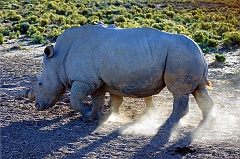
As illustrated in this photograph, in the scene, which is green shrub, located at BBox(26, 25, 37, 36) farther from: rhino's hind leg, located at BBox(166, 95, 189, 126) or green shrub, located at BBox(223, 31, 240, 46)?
rhino's hind leg, located at BBox(166, 95, 189, 126)

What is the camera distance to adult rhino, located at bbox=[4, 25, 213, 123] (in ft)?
24.2

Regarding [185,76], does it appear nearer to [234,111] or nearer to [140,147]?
[140,147]

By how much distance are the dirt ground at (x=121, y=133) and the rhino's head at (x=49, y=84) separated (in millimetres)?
324

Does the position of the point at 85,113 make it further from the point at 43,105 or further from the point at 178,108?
the point at 178,108

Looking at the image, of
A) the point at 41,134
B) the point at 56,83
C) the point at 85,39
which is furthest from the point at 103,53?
the point at 41,134

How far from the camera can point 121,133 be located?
729 centimetres

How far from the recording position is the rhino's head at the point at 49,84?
8117 millimetres

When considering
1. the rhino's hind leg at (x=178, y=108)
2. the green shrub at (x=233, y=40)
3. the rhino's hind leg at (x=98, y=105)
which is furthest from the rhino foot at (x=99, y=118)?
the green shrub at (x=233, y=40)

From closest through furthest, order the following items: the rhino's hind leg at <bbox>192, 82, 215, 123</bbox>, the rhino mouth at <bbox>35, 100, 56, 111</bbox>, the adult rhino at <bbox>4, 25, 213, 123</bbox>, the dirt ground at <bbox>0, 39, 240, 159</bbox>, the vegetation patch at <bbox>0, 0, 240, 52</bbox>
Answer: the dirt ground at <bbox>0, 39, 240, 159</bbox>, the adult rhino at <bbox>4, 25, 213, 123</bbox>, the rhino's hind leg at <bbox>192, 82, 215, 123</bbox>, the rhino mouth at <bbox>35, 100, 56, 111</bbox>, the vegetation patch at <bbox>0, 0, 240, 52</bbox>

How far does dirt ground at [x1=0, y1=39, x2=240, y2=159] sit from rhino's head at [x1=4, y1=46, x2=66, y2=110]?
1.06 feet

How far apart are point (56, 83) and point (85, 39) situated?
3.05 feet

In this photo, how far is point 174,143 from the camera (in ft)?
22.2

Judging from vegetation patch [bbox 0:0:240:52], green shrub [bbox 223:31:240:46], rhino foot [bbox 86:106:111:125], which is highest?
rhino foot [bbox 86:106:111:125]

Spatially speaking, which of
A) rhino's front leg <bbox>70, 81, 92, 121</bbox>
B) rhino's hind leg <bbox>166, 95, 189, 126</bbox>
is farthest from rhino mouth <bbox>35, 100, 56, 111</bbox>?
rhino's hind leg <bbox>166, 95, 189, 126</bbox>
